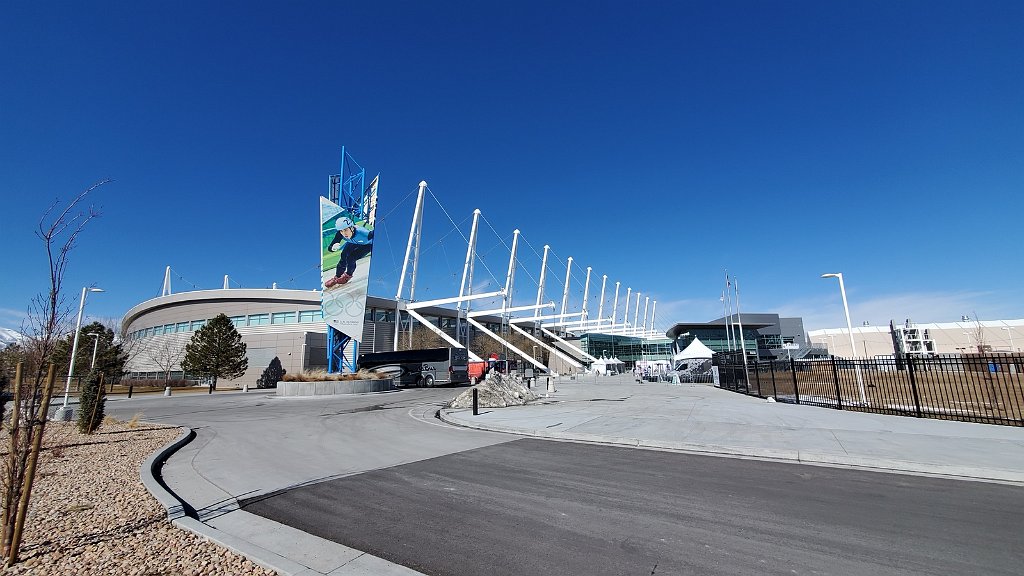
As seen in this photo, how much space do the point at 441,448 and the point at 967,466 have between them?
30.6ft

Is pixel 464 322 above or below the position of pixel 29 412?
above

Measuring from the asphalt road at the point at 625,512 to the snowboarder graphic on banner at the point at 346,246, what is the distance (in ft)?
90.3

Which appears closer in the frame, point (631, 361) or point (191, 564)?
point (191, 564)

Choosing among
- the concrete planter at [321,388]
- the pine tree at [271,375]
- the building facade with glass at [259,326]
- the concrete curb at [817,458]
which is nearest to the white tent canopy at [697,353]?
→ the concrete planter at [321,388]

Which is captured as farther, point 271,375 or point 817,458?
point 271,375

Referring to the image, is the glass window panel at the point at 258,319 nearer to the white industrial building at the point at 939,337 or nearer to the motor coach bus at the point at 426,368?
the motor coach bus at the point at 426,368

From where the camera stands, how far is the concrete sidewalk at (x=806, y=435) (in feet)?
24.4

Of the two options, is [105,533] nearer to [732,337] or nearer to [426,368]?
[426,368]

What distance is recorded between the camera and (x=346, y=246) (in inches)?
1394

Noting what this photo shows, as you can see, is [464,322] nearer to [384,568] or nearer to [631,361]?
[631,361]

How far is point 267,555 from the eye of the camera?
4012 mm

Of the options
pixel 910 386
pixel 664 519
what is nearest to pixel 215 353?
pixel 664 519

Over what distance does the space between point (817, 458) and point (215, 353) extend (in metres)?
57.1

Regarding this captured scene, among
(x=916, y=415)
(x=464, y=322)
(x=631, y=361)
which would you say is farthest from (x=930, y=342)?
(x=916, y=415)
